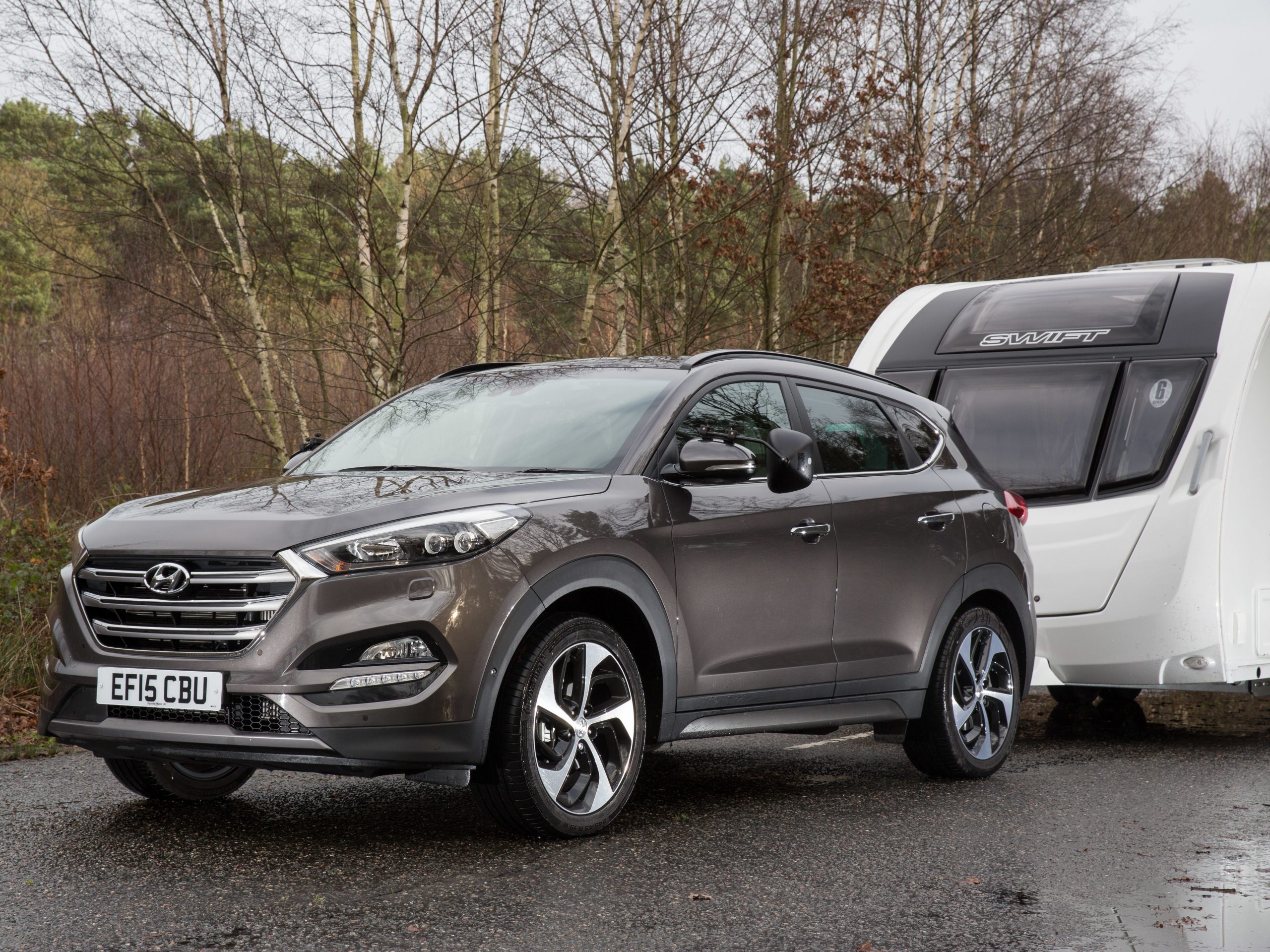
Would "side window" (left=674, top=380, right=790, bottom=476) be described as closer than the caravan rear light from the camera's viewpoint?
Yes

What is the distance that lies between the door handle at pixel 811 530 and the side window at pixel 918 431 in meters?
1.05

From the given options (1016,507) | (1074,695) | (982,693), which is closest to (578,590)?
(982,693)

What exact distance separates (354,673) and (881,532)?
2.66 meters

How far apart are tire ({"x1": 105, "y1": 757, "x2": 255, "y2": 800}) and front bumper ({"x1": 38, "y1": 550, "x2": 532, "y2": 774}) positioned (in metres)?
0.89

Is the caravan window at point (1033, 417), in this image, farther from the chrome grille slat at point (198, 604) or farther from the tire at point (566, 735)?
the chrome grille slat at point (198, 604)

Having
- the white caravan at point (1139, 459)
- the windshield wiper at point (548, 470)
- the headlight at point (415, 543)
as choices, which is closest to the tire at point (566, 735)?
the headlight at point (415, 543)

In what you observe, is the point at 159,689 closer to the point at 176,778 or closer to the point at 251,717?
the point at 251,717

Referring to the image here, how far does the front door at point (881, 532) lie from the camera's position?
6125 millimetres

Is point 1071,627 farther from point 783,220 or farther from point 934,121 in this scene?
point 934,121

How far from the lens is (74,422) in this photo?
15.1m

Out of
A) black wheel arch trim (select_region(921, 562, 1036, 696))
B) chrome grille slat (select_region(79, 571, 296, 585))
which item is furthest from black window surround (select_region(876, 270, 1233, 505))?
chrome grille slat (select_region(79, 571, 296, 585))

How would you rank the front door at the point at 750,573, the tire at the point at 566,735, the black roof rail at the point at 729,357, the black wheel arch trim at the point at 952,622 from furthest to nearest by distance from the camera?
1. the black wheel arch trim at the point at 952,622
2. the black roof rail at the point at 729,357
3. the front door at the point at 750,573
4. the tire at the point at 566,735

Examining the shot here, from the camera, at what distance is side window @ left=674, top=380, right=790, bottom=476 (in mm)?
5820

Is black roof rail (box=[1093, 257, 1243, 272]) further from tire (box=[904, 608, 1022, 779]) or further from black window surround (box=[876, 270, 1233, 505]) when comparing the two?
tire (box=[904, 608, 1022, 779])
